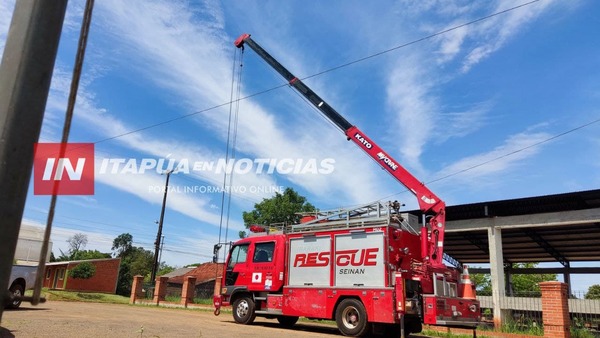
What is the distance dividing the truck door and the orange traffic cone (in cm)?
674

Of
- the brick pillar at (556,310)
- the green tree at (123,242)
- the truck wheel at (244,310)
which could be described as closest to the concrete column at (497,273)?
the brick pillar at (556,310)

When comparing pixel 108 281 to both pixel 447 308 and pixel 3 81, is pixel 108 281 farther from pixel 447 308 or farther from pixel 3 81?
pixel 3 81

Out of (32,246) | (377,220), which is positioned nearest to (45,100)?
(377,220)

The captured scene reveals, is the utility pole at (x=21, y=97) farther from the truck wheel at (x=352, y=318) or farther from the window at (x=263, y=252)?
the window at (x=263, y=252)

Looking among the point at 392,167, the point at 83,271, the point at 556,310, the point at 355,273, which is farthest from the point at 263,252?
the point at 83,271

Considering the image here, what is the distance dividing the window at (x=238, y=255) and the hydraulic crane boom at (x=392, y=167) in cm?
590

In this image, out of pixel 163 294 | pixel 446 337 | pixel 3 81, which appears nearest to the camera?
pixel 3 81

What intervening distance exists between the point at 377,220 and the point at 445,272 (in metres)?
2.33

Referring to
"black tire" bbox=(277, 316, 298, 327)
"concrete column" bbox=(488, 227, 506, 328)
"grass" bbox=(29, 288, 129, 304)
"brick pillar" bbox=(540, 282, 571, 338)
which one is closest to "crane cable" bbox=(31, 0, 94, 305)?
"black tire" bbox=(277, 316, 298, 327)

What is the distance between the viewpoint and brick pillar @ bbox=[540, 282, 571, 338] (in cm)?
1248

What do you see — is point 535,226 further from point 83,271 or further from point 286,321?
point 83,271

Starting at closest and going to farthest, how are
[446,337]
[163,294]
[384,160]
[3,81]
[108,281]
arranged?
[3,81]
[446,337]
[384,160]
[163,294]
[108,281]

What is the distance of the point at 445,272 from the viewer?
38.4 feet

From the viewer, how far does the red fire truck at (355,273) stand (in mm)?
10961
